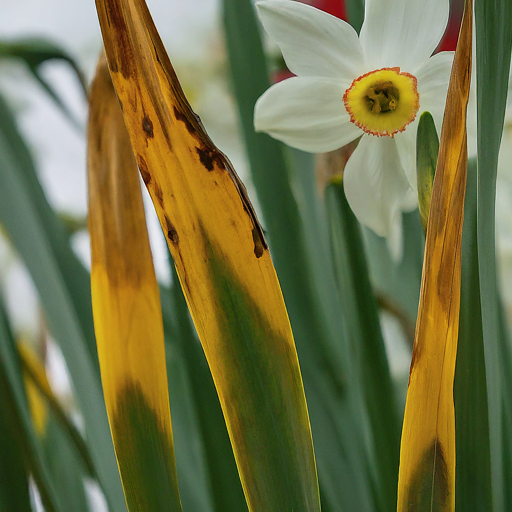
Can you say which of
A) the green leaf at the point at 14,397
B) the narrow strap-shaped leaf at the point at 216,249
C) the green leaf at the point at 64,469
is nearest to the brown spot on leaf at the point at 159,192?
the narrow strap-shaped leaf at the point at 216,249

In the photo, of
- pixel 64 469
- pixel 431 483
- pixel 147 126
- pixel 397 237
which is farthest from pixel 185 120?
pixel 397 237

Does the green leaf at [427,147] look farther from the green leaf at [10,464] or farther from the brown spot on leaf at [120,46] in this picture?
the green leaf at [10,464]

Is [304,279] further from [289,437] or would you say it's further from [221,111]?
[221,111]

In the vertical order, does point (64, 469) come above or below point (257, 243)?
below

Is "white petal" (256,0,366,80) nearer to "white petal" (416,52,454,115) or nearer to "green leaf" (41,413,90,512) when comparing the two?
"white petal" (416,52,454,115)

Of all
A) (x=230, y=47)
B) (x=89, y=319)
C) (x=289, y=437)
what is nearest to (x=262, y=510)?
(x=289, y=437)

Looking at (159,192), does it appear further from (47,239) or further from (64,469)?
(64,469)
